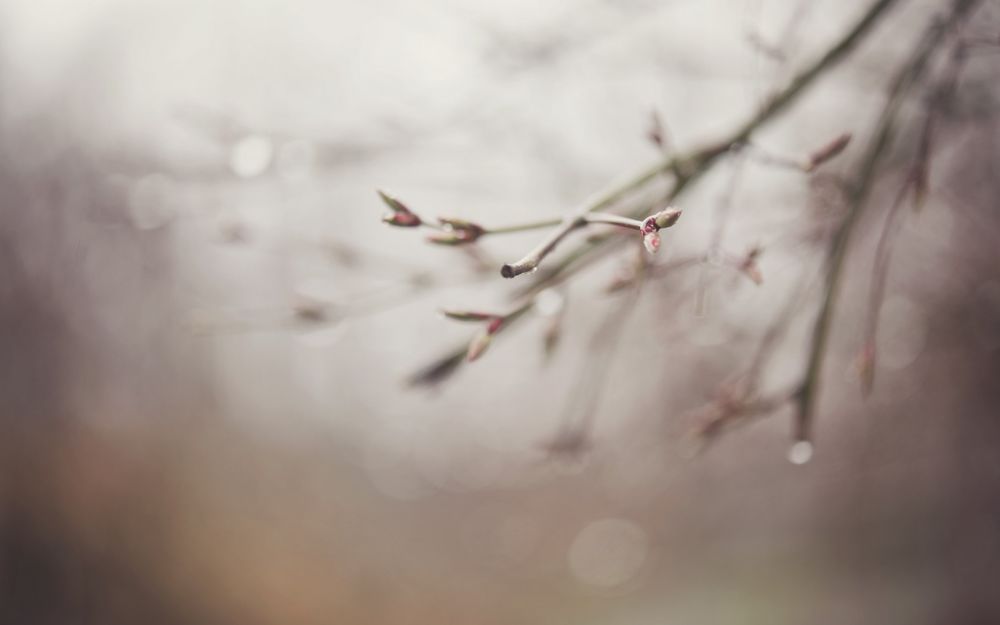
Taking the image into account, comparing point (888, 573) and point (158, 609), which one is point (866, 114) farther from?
point (158, 609)

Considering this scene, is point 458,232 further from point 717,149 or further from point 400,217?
point 717,149

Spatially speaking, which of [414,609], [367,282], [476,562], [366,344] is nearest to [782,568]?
[476,562]

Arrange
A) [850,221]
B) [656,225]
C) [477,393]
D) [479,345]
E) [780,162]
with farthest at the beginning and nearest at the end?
1. [477,393]
2. [850,221]
3. [780,162]
4. [479,345]
5. [656,225]

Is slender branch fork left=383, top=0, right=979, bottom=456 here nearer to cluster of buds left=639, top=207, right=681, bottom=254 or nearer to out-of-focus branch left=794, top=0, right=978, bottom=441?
out-of-focus branch left=794, top=0, right=978, bottom=441

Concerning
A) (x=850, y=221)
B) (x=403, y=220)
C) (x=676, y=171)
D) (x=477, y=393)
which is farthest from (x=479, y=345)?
(x=477, y=393)

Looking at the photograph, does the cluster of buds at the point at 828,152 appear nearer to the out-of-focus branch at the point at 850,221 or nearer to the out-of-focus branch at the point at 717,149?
the out-of-focus branch at the point at 717,149
